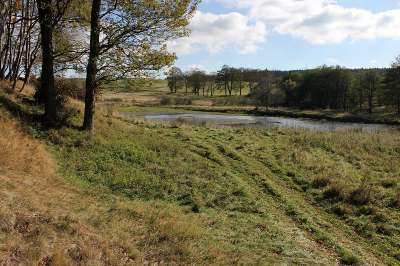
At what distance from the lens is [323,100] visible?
9269cm

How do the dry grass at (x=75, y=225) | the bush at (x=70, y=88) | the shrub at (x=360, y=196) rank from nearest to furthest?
the dry grass at (x=75, y=225)
the shrub at (x=360, y=196)
the bush at (x=70, y=88)

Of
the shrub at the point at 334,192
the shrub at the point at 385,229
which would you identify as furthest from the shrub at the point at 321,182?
the shrub at the point at 385,229

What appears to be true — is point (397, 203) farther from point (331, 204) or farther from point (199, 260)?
point (199, 260)

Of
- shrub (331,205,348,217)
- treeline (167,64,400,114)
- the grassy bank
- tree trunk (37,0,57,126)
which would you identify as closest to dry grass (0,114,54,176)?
tree trunk (37,0,57,126)

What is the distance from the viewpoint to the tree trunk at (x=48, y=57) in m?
17.4

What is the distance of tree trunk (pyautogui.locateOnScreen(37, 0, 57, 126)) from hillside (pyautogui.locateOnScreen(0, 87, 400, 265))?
2.80ft

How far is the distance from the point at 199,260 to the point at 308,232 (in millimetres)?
5335

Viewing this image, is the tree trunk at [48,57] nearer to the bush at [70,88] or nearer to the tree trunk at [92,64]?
the tree trunk at [92,64]

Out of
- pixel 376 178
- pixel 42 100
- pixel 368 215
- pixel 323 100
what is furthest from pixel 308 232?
pixel 323 100

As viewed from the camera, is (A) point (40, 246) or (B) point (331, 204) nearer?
(A) point (40, 246)

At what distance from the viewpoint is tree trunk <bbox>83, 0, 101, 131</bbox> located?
17.6 m

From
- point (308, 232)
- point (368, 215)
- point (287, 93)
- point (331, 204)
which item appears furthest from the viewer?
point (287, 93)

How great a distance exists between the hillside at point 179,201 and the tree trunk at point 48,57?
0.85 m

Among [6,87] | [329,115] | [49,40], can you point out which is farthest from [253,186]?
[329,115]
